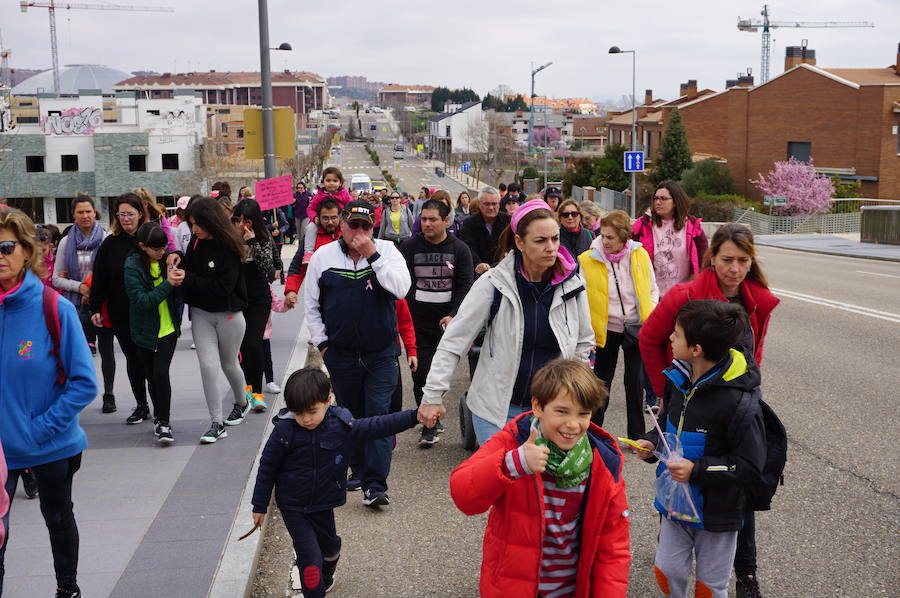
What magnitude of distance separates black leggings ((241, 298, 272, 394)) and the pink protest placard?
4.36 metres

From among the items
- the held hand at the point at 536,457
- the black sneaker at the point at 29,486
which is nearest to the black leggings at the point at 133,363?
the black sneaker at the point at 29,486

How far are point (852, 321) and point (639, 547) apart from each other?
384 inches

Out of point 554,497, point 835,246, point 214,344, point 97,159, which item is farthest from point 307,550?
point 97,159

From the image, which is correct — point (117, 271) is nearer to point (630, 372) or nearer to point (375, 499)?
point (375, 499)

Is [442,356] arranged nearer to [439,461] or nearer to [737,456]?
[737,456]

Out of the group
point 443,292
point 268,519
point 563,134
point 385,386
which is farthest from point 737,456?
point 563,134

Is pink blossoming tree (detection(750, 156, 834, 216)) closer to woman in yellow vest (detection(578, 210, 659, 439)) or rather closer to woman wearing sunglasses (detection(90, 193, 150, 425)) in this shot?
woman in yellow vest (detection(578, 210, 659, 439))

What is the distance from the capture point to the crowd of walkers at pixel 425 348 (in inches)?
139

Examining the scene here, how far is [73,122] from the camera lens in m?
83.0

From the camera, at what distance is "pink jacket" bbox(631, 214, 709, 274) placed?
25.7ft

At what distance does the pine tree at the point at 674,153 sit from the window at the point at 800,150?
22.6ft

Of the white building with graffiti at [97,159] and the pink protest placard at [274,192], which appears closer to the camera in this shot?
the pink protest placard at [274,192]

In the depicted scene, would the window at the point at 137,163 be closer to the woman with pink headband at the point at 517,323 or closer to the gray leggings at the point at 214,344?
the gray leggings at the point at 214,344

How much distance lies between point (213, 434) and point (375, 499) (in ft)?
6.27
